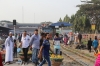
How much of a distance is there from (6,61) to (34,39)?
330 cm

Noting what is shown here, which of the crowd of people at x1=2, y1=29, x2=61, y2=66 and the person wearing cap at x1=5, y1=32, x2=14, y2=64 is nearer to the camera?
the crowd of people at x1=2, y1=29, x2=61, y2=66

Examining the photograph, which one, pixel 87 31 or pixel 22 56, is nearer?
pixel 22 56

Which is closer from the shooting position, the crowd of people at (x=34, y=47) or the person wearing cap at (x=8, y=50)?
the crowd of people at (x=34, y=47)

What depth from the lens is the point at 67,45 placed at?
4203cm

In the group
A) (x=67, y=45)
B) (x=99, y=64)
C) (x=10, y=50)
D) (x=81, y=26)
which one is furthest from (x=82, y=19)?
(x=99, y=64)

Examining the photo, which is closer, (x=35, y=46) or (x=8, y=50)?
(x=35, y=46)

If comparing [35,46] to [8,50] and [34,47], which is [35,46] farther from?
[8,50]

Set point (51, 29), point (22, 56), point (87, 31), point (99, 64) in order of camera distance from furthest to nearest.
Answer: point (87, 31)
point (51, 29)
point (22, 56)
point (99, 64)

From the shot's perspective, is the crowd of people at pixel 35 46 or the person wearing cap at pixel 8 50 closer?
the crowd of people at pixel 35 46

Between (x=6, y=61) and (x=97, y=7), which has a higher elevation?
(x=97, y=7)

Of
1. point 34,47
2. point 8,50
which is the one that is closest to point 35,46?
point 34,47

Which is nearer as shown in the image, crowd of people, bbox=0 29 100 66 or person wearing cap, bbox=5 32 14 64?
crowd of people, bbox=0 29 100 66

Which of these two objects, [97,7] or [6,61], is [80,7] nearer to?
[97,7]

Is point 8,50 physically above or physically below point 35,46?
below
